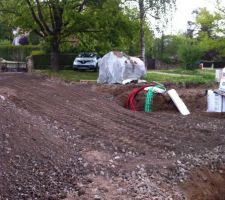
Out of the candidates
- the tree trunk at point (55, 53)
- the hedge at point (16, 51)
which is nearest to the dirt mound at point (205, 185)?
the tree trunk at point (55, 53)

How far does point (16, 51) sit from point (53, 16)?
14.6 m

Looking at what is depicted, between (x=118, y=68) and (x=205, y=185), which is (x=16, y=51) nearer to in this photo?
(x=118, y=68)

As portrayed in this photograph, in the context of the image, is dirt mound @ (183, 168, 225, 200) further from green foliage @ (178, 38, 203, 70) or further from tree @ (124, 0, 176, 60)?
green foliage @ (178, 38, 203, 70)

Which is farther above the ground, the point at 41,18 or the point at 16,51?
the point at 41,18

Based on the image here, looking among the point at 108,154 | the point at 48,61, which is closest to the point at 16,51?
the point at 48,61

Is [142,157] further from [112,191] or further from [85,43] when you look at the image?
[85,43]

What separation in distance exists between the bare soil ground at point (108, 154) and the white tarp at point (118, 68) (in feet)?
28.5

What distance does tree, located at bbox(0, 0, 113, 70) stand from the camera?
2859 centimetres

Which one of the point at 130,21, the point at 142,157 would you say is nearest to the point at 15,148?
the point at 142,157

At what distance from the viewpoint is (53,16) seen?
3034cm

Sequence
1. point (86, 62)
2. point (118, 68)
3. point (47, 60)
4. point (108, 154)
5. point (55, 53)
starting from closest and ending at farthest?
point (108, 154), point (118, 68), point (55, 53), point (86, 62), point (47, 60)

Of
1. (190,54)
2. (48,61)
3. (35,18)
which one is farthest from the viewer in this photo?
(190,54)

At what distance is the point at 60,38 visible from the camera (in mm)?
30766

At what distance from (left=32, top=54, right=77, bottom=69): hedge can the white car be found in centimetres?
234
